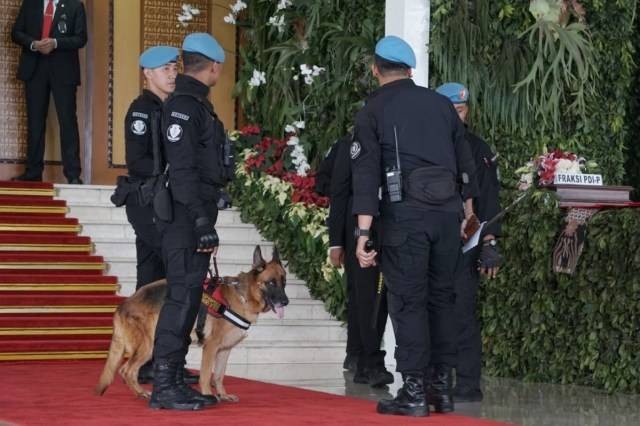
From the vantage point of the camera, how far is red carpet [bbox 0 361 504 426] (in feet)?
20.4

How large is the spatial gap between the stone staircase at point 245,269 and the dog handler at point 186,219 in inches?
113

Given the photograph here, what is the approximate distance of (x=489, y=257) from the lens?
23.9 feet

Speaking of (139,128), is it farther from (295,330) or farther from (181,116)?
(295,330)

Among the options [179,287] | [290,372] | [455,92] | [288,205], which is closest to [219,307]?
[179,287]

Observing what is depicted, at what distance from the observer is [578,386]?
8742mm

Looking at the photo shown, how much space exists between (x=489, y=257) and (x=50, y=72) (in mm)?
5774

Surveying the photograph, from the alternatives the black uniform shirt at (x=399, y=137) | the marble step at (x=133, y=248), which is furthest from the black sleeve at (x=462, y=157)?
the marble step at (x=133, y=248)

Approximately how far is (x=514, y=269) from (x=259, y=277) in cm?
275

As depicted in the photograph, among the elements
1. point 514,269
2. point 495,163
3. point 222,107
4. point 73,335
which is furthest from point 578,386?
point 222,107

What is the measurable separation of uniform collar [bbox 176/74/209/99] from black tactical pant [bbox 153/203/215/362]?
57 centimetres

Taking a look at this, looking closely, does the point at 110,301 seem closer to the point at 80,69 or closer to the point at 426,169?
the point at 80,69

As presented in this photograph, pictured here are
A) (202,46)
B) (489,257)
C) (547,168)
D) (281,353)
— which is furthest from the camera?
(281,353)

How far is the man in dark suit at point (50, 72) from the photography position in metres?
11.8

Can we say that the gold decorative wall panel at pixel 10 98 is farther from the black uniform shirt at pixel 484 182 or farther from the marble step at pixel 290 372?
the black uniform shirt at pixel 484 182
